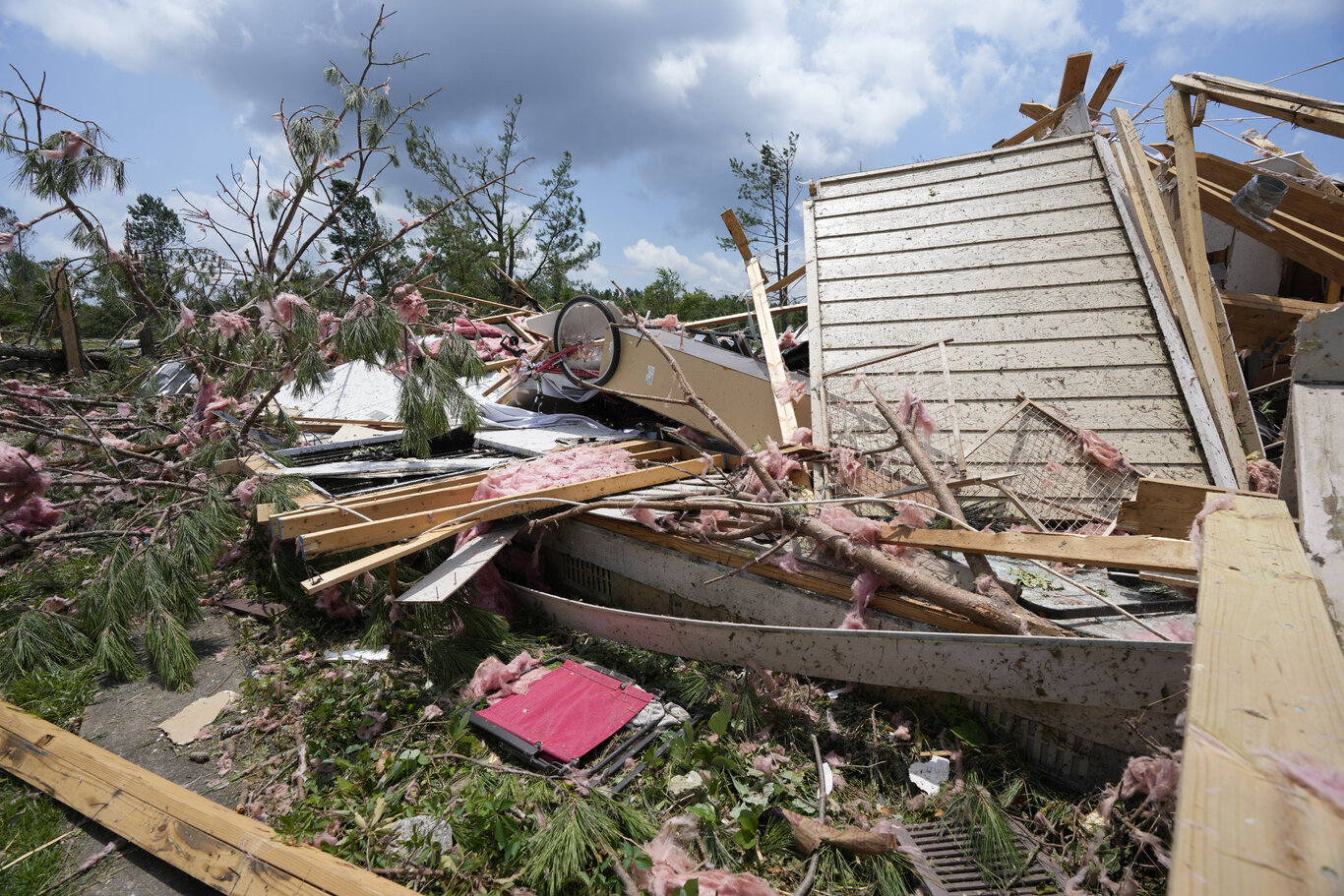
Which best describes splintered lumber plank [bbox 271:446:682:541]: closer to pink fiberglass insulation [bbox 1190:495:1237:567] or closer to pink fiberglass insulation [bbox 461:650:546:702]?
pink fiberglass insulation [bbox 461:650:546:702]

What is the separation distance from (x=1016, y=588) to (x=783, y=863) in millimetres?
1345

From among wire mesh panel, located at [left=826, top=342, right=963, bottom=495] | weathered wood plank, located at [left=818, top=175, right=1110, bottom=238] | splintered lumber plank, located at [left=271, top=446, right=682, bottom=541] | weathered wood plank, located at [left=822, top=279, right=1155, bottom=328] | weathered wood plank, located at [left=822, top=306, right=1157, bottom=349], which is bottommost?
splintered lumber plank, located at [left=271, top=446, right=682, bottom=541]

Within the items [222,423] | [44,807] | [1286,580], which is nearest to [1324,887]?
[1286,580]

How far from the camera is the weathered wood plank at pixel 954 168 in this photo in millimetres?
4555

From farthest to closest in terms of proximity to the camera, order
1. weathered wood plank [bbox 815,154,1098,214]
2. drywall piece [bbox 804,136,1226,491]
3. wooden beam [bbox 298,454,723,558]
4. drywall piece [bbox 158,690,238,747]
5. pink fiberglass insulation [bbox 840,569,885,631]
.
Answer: weathered wood plank [bbox 815,154,1098,214]
drywall piece [bbox 804,136,1226,491]
wooden beam [bbox 298,454,723,558]
drywall piece [bbox 158,690,238,747]
pink fiberglass insulation [bbox 840,569,885,631]

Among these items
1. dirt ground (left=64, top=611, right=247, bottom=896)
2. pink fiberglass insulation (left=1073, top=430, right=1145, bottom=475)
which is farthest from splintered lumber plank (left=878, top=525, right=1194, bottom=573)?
dirt ground (left=64, top=611, right=247, bottom=896)

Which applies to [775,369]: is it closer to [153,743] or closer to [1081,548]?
[1081,548]

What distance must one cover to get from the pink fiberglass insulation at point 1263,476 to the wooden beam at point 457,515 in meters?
3.04

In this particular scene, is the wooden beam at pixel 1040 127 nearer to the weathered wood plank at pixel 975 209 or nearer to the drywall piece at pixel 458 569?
the weathered wood plank at pixel 975 209

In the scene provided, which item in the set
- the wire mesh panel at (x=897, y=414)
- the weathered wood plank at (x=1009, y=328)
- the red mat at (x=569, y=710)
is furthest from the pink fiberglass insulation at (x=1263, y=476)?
the red mat at (x=569, y=710)

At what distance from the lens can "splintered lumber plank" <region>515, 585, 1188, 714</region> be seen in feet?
6.36

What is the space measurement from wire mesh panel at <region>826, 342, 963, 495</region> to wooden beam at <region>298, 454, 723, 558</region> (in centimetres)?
112

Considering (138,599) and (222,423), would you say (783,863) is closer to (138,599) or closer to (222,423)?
(138,599)

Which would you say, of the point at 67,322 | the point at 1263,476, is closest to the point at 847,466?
the point at 1263,476
